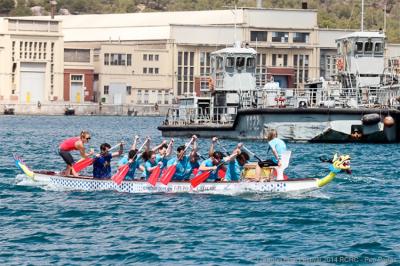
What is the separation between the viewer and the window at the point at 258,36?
592 feet

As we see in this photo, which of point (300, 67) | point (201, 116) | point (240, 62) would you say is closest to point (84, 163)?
point (201, 116)

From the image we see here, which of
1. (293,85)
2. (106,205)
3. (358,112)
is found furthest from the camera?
(293,85)

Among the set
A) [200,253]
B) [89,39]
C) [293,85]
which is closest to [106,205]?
[200,253]

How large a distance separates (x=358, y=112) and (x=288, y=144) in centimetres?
430

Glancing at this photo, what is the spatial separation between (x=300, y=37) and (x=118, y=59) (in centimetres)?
2366

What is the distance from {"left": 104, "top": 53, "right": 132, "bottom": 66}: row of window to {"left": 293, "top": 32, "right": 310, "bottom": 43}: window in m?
21.6

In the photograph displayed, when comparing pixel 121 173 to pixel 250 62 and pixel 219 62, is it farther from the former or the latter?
pixel 250 62

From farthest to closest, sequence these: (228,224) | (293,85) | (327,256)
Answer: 1. (293,85)
2. (228,224)
3. (327,256)

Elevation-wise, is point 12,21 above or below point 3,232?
above

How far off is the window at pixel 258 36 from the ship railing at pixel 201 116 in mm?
86265

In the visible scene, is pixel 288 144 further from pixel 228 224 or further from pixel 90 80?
pixel 90 80

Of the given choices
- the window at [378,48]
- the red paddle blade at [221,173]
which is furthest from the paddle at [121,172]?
the window at [378,48]

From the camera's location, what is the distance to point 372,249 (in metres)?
32.0

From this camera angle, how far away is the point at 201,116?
91.2 m
